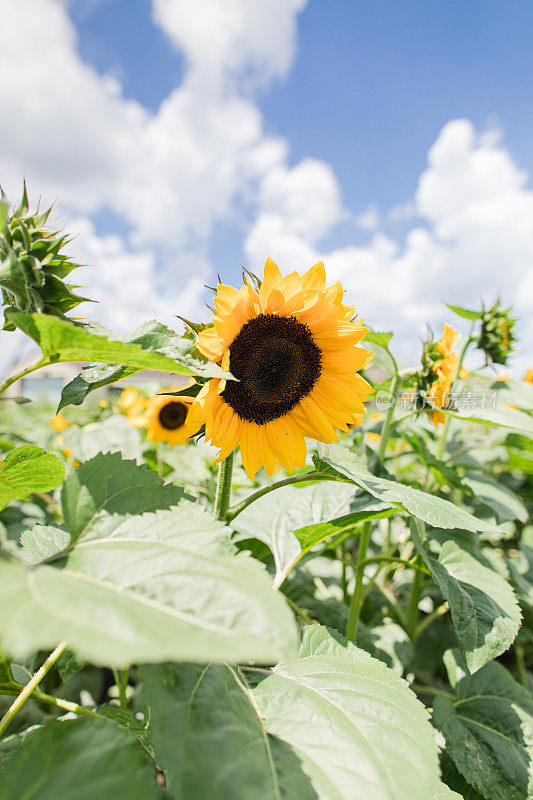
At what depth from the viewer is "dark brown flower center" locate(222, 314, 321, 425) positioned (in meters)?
1.27

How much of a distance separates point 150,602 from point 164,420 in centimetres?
243

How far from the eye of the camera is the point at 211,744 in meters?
0.69

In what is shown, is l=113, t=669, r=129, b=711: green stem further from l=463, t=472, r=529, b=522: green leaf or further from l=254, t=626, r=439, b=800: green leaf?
l=463, t=472, r=529, b=522: green leaf

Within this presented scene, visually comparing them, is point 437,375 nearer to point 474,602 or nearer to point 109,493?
A: point 474,602

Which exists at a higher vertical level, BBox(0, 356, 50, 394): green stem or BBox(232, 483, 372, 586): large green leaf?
BBox(0, 356, 50, 394): green stem

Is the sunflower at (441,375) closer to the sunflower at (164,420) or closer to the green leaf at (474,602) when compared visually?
the green leaf at (474,602)

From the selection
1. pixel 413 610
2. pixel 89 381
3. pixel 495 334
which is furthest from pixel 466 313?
pixel 89 381

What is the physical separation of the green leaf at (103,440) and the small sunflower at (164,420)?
0.52m

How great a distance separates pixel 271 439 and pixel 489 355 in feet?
5.39

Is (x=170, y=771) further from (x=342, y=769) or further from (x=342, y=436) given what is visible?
(x=342, y=436)

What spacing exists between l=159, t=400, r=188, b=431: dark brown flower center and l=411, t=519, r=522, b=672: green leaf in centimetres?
180

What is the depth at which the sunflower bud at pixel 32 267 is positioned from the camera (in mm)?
909

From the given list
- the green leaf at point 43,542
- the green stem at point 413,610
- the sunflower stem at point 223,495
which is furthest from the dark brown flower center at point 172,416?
the sunflower stem at point 223,495

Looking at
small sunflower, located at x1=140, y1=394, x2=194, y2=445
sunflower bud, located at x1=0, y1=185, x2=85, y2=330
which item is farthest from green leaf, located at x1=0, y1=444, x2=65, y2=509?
small sunflower, located at x1=140, y1=394, x2=194, y2=445
